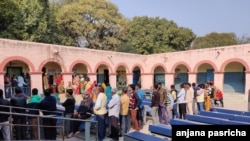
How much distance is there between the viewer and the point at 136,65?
27109 mm

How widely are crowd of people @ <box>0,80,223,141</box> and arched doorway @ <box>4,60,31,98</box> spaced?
901 cm

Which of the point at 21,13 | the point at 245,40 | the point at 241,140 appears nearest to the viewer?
the point at 241,140

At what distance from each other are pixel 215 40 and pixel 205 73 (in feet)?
74.3

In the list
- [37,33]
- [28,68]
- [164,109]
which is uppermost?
[37,33]

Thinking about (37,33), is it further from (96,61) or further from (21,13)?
(96,61)

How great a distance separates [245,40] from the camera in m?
45.4

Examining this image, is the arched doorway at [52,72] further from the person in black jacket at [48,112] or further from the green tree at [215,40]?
the green tree at [215,40]

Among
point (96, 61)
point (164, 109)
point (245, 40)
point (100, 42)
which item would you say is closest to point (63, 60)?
point (96, 61)

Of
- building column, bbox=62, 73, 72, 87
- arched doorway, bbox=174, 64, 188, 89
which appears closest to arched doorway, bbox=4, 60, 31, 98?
building column, bbox=62, 73, 72, 87

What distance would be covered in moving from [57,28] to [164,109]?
26241mm

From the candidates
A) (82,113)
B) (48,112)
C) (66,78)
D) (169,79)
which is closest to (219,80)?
(169,79)

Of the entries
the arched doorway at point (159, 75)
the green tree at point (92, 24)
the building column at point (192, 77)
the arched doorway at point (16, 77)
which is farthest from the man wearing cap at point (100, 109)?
the green tree at point (92, 24)

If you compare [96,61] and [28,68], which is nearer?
[28,68]

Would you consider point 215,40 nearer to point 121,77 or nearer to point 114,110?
point 121,77
